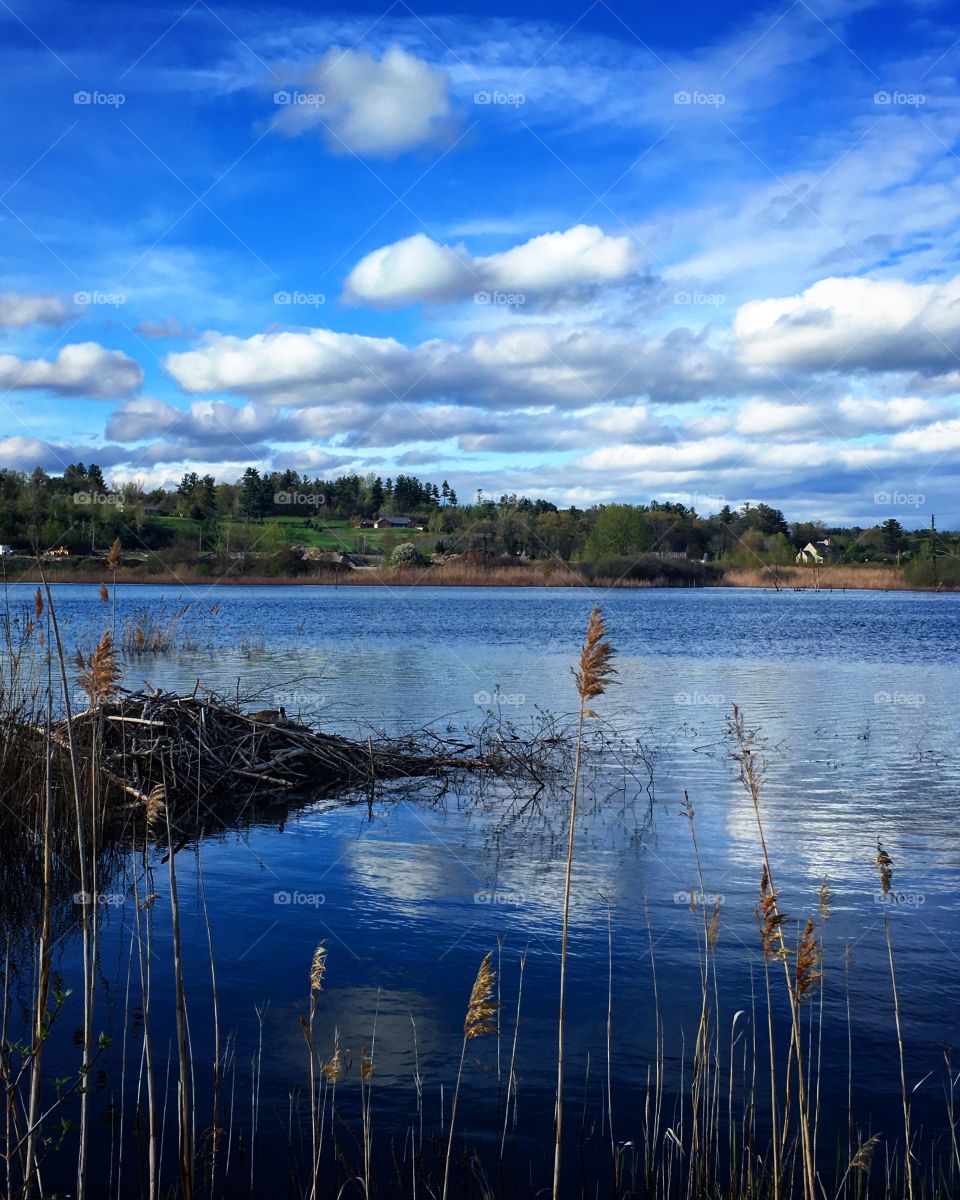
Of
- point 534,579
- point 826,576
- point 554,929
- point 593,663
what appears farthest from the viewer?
point 826,576

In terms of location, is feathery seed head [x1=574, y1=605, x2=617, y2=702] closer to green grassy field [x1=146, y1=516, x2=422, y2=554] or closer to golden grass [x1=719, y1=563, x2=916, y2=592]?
green grassy field [x1=146, y1=516, x2=422, y2=554]

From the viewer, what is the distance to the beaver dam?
11586mm

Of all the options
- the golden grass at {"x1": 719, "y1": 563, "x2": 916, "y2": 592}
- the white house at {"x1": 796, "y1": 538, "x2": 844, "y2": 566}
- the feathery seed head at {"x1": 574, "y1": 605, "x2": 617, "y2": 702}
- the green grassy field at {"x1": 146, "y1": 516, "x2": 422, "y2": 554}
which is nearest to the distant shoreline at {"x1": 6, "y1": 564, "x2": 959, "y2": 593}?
the golden grass at {"x1": 719, "y1": 563, "x2": 916, "y2": 592}

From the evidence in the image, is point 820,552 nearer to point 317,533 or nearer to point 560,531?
point 560,531

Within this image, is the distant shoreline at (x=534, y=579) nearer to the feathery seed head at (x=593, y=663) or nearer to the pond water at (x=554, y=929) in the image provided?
the pond water at (x=554, y=929)

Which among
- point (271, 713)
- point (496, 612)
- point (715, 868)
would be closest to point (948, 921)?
point (715, 868)

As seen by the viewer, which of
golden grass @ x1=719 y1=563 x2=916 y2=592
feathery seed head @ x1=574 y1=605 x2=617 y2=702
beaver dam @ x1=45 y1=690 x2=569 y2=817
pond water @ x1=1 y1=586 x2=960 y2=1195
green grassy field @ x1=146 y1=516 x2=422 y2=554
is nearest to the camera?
feathery seed head @ x1=574 y1=605 x2=617 y2=702

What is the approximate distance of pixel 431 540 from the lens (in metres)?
104

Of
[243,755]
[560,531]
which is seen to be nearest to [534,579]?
[560,531]

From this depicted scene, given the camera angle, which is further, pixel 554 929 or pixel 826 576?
pixel 826 576

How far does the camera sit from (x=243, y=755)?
41.6 feet

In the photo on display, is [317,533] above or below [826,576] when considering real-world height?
above

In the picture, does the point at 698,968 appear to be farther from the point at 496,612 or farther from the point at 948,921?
the point at 496,612

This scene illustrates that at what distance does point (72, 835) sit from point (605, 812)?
5.77 m
